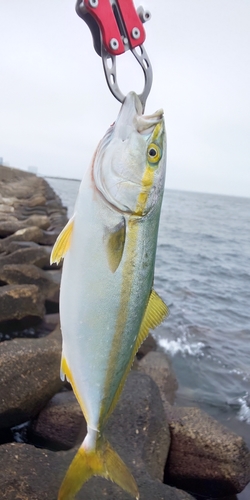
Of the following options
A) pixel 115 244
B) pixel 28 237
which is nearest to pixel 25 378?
pixel 115 244

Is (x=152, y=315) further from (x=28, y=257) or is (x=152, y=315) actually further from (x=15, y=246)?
(x=15, y=246)

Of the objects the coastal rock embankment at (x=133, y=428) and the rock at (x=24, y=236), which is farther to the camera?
the rock at (x=24, y=236)

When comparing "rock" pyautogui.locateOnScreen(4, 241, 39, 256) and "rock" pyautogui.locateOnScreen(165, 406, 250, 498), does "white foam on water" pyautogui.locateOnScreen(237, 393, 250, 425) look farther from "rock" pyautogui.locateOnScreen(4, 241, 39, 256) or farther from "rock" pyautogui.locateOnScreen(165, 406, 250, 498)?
"rock" pyautogui.locateOnScreen(4, 241, 39, 256)

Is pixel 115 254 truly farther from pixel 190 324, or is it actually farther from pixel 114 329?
pixel 190 324

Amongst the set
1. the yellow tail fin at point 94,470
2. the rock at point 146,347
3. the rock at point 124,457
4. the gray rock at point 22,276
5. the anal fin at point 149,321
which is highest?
the anal fin at point 149,321

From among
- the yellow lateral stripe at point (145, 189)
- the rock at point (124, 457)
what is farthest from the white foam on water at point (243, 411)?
the yellow lateral stripe at point (145, 189)

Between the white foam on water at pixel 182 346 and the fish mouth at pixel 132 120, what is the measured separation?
7268mm

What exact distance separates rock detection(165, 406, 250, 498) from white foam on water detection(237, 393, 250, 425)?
2157 millimetres

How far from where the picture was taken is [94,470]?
2.29m

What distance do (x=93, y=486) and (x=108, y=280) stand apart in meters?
1.95

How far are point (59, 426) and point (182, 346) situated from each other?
524 cm

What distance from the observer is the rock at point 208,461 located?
4.40 m

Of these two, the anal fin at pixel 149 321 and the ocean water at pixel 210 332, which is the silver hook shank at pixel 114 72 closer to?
the anal fin at pixel 149 321

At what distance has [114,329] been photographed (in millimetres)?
2254
